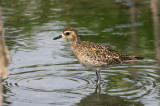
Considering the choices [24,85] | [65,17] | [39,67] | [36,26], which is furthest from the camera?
[65,17]

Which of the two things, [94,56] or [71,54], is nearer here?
[94,56]

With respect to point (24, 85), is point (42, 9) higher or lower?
higher

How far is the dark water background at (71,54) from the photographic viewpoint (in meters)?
11.2

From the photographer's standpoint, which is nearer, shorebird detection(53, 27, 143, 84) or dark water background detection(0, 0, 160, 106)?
dark water background detection(0, 0, 160, 106)

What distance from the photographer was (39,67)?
45.4 ft

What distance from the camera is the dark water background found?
11227 millimetres

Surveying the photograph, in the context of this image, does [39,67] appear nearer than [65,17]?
Yes

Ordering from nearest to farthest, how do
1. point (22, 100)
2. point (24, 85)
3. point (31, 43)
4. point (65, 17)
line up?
point (22, 100), point (24, 85), point (31, 43), point (65, 17)

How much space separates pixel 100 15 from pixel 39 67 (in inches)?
304

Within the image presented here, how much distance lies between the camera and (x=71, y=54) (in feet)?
49.9

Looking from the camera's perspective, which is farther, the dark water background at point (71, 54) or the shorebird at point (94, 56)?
the shorebird at point (94, 56)

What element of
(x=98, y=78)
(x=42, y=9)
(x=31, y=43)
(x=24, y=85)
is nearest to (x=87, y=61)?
(x=98, y=78)

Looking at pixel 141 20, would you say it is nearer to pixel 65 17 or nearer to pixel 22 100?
pixel 65 17

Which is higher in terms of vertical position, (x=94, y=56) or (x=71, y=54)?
(x=94, y=56)
